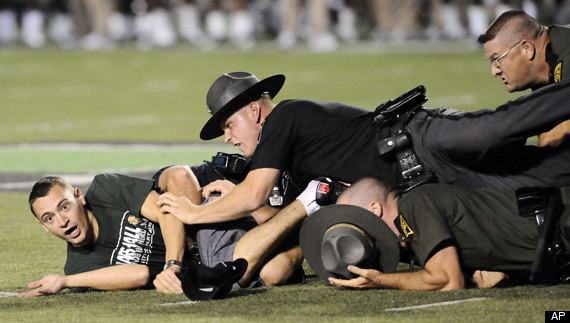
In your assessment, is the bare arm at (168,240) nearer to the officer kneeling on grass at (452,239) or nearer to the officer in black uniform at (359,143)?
the officer in black uniform at (359,143)

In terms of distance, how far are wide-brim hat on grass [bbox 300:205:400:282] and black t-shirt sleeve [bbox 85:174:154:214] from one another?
3.34ft

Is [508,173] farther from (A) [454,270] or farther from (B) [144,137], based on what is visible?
(B) [144,137]

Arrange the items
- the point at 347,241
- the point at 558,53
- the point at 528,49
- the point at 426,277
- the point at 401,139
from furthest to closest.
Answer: the point at 528,49
the point at 558,53
the point at 401,139
the point at 347,241
the point at 426,277

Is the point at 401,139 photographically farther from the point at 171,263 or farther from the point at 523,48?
the point at 171,263

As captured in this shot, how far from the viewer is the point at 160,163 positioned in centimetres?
1327

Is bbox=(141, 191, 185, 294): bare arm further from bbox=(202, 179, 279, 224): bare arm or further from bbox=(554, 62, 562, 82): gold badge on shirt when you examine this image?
bbox=(554, 62, 562, 82): gold badge on shirt

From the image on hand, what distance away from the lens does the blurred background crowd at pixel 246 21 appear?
30.2m

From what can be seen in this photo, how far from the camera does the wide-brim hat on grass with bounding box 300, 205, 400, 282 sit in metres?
6.50

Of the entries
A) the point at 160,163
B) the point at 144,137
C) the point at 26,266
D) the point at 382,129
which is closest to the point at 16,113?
the point at 144,137

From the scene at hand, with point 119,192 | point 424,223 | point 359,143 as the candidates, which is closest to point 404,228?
point 424,223

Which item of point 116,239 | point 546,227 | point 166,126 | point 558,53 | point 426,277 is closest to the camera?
point 546,227

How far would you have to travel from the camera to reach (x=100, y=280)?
675cm

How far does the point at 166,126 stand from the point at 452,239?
39.9ft

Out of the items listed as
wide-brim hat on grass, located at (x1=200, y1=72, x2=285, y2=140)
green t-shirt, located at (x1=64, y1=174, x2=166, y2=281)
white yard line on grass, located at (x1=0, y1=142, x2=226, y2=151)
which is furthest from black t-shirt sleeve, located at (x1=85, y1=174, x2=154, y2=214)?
white yard line on grass, located at (x1=0, y1=142, x2=226, y2=151)
